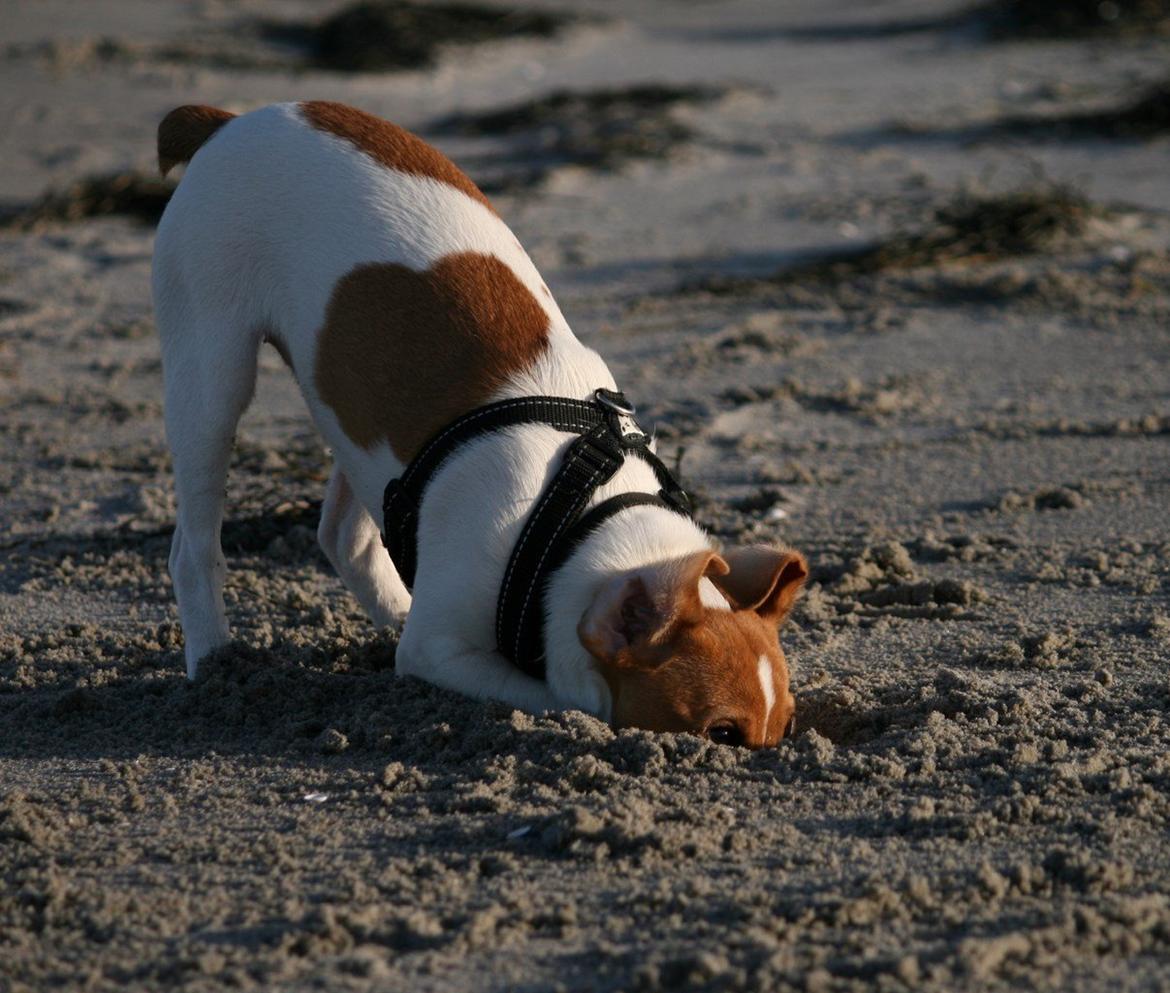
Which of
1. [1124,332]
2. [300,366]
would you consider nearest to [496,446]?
[300,366]

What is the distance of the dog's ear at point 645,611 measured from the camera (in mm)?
3320

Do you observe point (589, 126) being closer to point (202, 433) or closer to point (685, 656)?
point (202, 433)

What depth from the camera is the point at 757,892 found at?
279 centimetres

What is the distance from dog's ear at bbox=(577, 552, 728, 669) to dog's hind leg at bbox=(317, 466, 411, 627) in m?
1.25

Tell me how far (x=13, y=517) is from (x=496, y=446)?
2.46m

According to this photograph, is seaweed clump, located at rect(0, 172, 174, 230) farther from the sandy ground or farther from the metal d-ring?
the metal d-ring

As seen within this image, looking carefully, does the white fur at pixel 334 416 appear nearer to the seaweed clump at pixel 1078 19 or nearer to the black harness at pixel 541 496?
the black harness at pixel 541 496

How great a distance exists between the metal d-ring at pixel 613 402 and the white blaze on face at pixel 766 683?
2.35 ft

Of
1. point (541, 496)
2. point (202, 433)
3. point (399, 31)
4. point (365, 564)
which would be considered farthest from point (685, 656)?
point (399, 31)

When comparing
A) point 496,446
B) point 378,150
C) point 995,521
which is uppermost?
point 378,150

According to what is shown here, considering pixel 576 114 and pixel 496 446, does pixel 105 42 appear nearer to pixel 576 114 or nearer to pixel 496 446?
pixel 576 114

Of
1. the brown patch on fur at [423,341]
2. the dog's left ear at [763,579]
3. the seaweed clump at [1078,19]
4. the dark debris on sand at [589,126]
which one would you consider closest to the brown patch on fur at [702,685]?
the dog's left ear at [763,579]

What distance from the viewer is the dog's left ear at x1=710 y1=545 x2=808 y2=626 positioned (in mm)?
3611

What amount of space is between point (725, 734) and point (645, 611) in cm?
35
